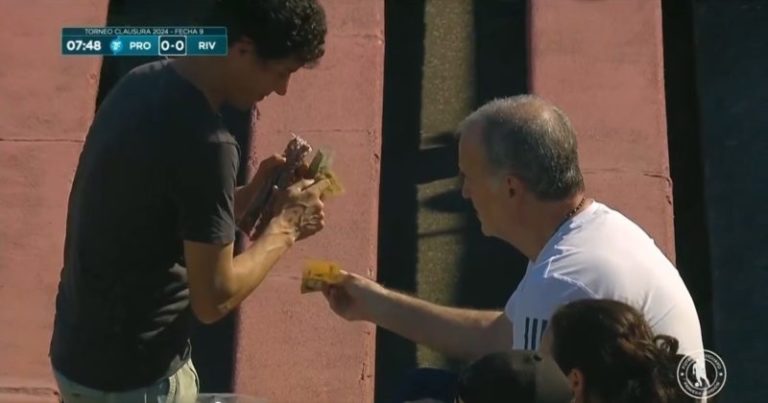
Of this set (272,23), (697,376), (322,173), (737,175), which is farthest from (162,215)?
(737,175)

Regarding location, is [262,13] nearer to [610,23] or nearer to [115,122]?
[115,122]

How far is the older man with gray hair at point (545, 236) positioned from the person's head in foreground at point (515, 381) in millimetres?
493

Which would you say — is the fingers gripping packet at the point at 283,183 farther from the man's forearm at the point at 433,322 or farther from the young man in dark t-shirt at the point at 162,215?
the man's forearm at the point at 433,322

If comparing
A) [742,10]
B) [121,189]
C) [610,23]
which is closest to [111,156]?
[121,189]

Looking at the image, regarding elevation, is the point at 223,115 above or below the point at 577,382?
above

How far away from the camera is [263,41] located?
285 cm

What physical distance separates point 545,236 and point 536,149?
20 centimetres

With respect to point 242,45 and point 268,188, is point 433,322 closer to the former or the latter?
point 268,188

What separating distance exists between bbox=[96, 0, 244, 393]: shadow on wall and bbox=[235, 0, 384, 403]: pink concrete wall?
0.42 ft

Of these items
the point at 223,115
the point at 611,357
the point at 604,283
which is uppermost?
the point at 223,115

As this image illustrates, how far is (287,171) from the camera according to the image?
3.35 metres

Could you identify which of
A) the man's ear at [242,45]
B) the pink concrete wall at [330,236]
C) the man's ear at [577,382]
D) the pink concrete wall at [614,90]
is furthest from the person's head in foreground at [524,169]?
the pink concrete wall at [614,90]

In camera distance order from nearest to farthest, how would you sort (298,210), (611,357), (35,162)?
(611,357)
(298,210)
(35,162)

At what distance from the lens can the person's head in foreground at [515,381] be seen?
224cm
